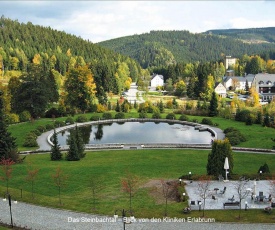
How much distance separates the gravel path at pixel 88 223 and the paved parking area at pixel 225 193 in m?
2.43

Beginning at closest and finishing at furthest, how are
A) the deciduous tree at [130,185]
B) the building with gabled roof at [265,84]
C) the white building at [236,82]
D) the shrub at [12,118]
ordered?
the deciduous tree at [130,185] → the shrub at [12,118] → the building with gabled roof at [265,84] → the white building at [236,82]

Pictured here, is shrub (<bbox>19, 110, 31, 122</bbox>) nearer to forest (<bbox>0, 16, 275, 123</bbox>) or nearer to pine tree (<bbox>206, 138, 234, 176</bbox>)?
forest (<bbox>0, 16, 275, 123</bbox>)

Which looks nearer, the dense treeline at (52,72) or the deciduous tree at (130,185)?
the deciduous tree at (130,185)

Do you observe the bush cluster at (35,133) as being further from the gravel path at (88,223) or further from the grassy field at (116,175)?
the gravel path at (88,223)

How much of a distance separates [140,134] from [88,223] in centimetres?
3519

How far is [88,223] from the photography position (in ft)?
65.5

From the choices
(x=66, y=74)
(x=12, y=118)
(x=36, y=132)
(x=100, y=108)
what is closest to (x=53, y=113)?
(x=12, y=118)

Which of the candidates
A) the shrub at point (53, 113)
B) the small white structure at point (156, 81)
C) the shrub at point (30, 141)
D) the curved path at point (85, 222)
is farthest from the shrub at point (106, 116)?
the small white structure at point (156, 81)

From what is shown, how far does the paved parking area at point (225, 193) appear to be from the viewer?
2238 cm

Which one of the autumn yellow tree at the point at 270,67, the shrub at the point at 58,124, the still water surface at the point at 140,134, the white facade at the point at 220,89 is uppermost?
the autumn yellow tree at the point at 270,67

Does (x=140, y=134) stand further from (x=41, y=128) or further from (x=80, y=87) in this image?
(x=80, y=87)

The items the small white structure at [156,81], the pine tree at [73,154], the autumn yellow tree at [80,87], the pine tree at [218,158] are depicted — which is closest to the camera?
the pine tree at [218,158]

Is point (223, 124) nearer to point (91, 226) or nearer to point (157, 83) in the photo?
point (91, 226)

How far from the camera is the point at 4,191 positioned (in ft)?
82.5
